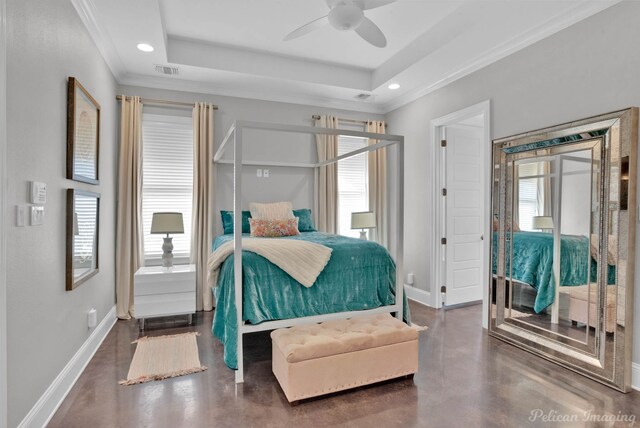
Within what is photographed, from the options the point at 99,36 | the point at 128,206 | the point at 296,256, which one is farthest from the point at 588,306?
the point at 99,36

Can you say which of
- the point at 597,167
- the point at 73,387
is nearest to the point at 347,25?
the point at 597,167

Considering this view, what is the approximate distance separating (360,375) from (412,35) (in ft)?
10.6

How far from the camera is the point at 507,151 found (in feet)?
10.2

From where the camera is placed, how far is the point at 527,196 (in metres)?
2.97

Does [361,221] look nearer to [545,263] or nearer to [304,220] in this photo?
[304,220]

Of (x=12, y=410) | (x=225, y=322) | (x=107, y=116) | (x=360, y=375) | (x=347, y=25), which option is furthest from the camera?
(x=107, y=116)

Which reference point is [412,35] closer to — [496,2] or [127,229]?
[496,2]

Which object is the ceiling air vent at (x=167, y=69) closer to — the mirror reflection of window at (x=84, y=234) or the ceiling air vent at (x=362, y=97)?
the mirror reflection of window at (x=84, y=234)

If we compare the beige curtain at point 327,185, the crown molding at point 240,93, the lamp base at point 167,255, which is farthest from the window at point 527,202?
the lamp base at point 167,255

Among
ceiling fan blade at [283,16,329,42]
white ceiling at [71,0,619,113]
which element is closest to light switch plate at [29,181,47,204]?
white ceiling at [71,0,619,113]

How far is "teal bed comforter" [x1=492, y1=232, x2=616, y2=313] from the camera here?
252 centimetres

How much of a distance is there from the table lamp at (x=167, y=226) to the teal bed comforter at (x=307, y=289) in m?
1.08

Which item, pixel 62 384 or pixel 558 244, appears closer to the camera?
pixel 62 384

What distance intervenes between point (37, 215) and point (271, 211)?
8.15 feet
